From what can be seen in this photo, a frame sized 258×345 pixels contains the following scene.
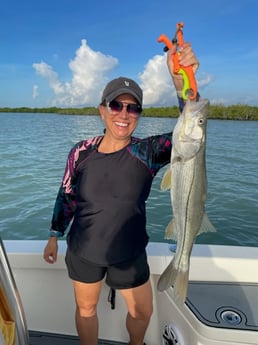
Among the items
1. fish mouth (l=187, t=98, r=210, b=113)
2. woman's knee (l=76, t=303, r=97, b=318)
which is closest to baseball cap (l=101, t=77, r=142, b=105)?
fish mouth (l=187, t=98, r=210, b=113)

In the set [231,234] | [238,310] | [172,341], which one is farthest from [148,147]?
[231,234]

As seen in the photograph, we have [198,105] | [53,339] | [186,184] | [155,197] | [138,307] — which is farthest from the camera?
[155,197]

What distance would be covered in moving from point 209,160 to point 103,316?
10870 mm

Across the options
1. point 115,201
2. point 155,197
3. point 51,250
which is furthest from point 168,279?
point 155,197

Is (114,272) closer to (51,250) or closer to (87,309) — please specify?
(87,309)

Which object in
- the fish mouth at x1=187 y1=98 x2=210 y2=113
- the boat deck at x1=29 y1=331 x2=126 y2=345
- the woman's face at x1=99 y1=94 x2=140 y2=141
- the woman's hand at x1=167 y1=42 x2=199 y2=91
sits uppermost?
the woman's hand at x1=167 y1=42 x2=199 y2=91

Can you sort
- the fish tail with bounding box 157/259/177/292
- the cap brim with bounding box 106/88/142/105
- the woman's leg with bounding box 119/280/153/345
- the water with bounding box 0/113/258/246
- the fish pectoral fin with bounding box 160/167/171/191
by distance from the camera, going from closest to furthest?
the fish pectoral fin with bounding box 160/167/171/191 → the fish tail with bounding box 157/259/177/292 → the cap brim with bounding box 106/88/142/105 → the woman's leg with bounding box 119/280/153/345 → the water with bounding box 0/113/258/246

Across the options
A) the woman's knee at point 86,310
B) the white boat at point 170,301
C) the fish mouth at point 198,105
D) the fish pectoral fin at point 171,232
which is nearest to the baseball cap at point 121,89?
the fish mouth at point 198,105

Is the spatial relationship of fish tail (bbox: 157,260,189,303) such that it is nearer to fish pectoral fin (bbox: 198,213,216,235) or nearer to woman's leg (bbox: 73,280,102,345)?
fish pectoral fin (bbox: 198,213,216,235)

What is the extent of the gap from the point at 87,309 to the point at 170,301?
59 centimetres

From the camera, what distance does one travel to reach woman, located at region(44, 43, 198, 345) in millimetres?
1934

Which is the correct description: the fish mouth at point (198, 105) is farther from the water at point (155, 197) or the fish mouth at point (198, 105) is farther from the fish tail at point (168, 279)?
A: the water at point (155, 197)

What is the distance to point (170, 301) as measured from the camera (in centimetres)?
225

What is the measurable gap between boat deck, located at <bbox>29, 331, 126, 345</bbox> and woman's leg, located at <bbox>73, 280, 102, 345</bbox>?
17.5 inches
